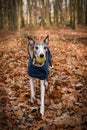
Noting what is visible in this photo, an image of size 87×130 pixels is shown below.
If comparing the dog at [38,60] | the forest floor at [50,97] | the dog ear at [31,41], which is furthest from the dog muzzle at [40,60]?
the forest floor at [50,97]

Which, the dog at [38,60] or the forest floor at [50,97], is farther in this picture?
the dog at [38,60]

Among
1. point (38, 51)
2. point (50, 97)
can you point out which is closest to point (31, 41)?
point (38, 51)

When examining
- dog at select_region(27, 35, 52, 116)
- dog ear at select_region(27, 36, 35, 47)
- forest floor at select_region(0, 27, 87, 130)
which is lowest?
forest floor at select_region(0, 27, 87, 130)

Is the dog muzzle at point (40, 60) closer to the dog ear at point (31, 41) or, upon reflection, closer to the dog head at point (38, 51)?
the dog head at point (38, 51)

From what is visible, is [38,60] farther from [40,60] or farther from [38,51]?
[38,51]

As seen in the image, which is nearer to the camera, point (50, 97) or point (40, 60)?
point (40, 60)

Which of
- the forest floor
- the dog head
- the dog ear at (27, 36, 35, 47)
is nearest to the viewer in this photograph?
the forest floor

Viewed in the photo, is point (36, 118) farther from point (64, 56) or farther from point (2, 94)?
point (64, 56)

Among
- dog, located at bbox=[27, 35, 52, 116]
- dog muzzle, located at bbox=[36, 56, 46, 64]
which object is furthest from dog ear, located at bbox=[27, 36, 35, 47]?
dog muzzle, located at bbox=[36, 56, 46, 64]

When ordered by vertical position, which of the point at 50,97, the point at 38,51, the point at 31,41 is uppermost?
the point at 31,41

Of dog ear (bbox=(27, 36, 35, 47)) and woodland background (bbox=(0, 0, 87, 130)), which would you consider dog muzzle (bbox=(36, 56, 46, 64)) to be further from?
woodland background (bbox=(0, 0, 87, 130))

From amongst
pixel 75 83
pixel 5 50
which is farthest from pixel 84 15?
pixel 75 83

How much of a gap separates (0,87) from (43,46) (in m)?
2.47

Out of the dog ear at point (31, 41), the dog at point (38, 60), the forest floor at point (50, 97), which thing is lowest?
the forest floor at point (50, 97)
